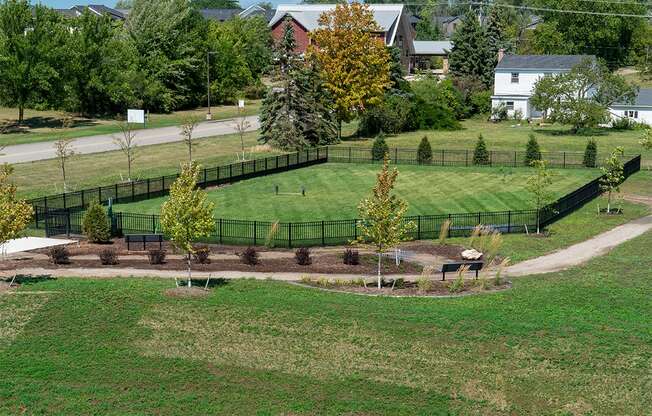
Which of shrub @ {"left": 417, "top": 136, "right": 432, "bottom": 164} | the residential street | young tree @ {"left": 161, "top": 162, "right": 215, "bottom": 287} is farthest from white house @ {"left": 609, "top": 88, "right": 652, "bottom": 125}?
young tree @ {"left": 161, "top": 162, "right": 215, "bottom": 287}

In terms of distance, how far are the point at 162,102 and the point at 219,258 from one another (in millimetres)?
60400

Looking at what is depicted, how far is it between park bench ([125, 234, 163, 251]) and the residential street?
26.4 m

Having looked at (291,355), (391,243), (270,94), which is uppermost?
(270,94)

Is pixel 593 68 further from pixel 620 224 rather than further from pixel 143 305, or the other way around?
pixel 143 305

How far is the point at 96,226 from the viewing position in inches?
1447

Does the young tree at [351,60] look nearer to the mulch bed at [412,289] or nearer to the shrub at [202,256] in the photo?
the shrub at [202,256]

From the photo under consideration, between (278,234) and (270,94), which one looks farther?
(270,94)

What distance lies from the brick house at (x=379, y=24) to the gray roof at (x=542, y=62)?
27.6 meters

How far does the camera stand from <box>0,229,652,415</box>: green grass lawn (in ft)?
71.3

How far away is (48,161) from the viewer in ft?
195

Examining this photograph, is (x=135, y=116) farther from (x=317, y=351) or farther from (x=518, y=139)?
(x=317, y=351)

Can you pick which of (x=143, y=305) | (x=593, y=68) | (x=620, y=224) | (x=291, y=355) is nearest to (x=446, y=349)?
(x=291, y=355)

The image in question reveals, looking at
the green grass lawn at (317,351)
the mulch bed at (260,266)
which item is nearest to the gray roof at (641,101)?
the mulch bed at (260,266)

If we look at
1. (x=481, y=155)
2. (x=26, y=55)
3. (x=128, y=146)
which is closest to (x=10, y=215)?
(x=128, y=146)
